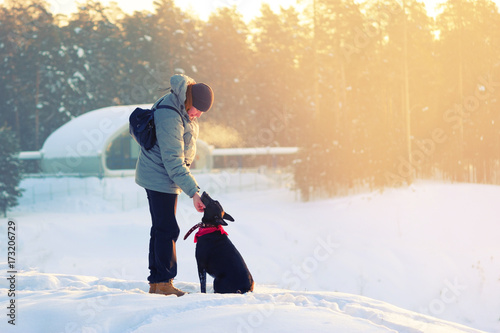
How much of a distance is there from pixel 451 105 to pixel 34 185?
23.5m

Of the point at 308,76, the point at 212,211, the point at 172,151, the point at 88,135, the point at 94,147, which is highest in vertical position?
the point at 308,76

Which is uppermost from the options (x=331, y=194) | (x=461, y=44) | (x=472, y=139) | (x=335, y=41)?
(x=335, y=41)

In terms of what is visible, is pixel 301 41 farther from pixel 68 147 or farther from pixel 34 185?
pixel 34 185

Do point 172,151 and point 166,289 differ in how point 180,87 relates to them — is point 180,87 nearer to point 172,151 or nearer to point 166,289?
point 172,151

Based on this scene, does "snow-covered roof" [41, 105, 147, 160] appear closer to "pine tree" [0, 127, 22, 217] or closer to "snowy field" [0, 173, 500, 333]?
"snowy field" [0, 173, 500, 333]

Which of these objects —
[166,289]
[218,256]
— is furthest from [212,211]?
[166,289]

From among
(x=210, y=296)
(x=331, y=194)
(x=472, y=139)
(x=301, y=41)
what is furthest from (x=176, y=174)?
(x=301, y=41)

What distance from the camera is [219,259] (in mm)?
5230

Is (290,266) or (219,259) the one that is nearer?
(219,259)

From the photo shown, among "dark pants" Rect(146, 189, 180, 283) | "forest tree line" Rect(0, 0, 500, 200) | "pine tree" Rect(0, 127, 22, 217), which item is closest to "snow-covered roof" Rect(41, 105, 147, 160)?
"forest tree line" Rect(0, 0, 500, 200)

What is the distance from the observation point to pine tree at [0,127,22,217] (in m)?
23.3

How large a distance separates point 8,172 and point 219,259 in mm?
21199

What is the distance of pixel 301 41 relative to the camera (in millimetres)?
50719

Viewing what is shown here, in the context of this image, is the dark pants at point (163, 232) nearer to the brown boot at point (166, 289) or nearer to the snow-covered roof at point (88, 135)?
the brown boot at point (166, 289)
